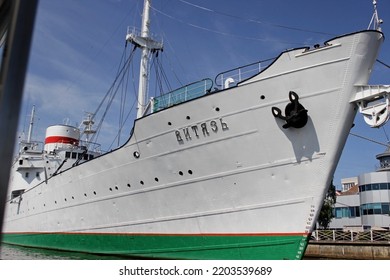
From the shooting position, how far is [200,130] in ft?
28.4

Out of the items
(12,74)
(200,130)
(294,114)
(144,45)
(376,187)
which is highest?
(144,45)

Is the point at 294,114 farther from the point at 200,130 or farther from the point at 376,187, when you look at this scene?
the point at 376,187

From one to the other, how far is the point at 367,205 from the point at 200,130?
82.6ft

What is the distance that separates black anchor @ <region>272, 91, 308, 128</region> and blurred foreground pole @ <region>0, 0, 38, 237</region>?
689 cm

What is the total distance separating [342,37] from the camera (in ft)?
24.6

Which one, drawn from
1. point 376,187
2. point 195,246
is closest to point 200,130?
point 195,246

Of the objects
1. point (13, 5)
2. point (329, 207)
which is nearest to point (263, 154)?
point (13, 5)

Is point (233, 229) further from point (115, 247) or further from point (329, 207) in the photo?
point (329, 207)

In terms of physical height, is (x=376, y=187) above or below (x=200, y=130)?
above

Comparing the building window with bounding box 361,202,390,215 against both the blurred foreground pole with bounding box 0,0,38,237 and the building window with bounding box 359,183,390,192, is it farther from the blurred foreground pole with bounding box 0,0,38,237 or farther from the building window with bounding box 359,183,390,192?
the blurred foreground pole with bounding box 0,0,38,237

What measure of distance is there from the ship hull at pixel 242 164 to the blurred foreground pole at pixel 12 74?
279 inches

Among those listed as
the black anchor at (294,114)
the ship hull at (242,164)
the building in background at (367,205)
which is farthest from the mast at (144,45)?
the building in background at (367,205)

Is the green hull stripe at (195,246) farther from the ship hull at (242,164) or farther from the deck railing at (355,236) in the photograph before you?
the deck railing at (355,236)

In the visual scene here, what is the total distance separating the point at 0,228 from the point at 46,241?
14855mm
